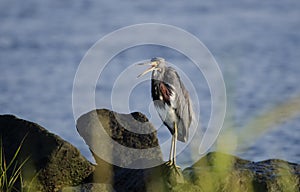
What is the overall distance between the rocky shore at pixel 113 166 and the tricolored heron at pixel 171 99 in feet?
0.53

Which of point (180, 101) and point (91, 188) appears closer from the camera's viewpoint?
point (91, 188)

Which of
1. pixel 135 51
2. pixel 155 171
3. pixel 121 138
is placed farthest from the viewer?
pixel 135 51

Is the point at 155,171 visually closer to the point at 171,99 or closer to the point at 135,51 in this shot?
the point at 171,99

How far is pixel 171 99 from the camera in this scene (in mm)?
5691

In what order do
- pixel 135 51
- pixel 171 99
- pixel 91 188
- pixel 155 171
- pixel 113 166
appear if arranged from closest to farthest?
pixel 91 188 → pixel 155 171 → pixel 171 99 → pixel 113 166 → pixel 135 51

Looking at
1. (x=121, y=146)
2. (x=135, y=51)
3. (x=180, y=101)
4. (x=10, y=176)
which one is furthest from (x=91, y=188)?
(x=135, y=51)

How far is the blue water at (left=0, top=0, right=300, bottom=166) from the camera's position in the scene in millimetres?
9695

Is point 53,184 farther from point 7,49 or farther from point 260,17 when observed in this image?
point 260,17

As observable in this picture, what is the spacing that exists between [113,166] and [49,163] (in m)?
0.49

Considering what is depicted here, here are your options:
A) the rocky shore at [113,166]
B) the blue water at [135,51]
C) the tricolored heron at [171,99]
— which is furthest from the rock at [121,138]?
the blue water at [135,51]

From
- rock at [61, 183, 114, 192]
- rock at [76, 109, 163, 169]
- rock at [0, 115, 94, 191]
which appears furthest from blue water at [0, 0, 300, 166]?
rock at [61, 183, 114, 192]

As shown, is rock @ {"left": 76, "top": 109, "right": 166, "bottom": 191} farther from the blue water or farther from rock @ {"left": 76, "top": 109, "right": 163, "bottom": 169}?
the blue water

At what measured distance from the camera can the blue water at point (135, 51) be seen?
382 inches

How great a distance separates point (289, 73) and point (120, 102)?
3.11 m
